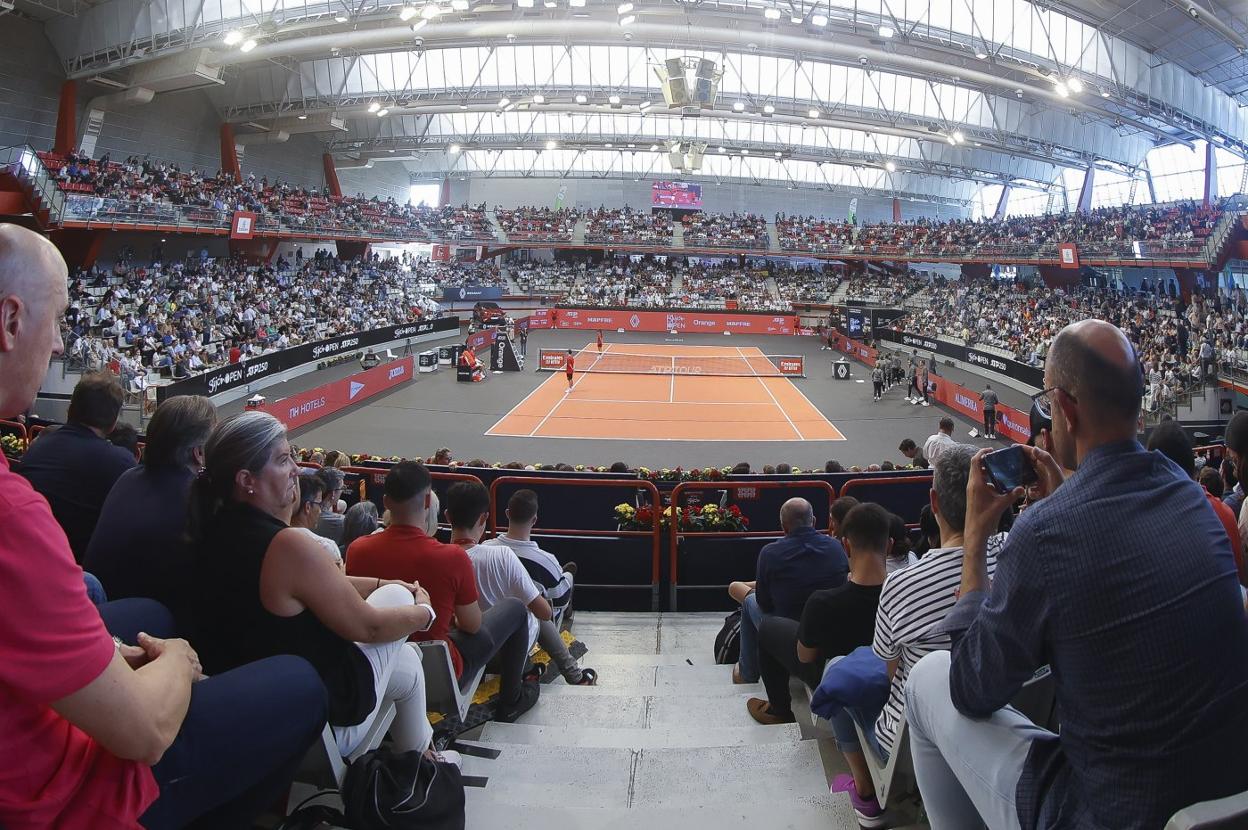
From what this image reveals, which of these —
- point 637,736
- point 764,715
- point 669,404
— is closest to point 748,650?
point 764,715

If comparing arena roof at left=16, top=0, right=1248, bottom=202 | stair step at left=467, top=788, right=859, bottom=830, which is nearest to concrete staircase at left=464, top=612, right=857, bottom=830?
stair step at left=467, top=788, right=859, bottom=830

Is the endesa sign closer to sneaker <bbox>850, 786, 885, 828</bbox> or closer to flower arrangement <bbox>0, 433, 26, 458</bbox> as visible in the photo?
flower arrangement <bbox>0, 433, 26, 458</bbox>

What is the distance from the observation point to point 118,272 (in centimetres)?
2916

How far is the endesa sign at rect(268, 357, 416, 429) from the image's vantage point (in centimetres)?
2091

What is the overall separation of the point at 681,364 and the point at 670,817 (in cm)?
3434

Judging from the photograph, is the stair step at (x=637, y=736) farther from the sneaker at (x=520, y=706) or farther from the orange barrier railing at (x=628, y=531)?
the orange barrier railing at (x=628, y=531)

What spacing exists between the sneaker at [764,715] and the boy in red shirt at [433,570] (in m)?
1.64

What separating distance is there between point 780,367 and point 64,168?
30.4 meters

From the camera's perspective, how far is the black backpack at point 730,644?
6.34 m

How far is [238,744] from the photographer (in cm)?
213

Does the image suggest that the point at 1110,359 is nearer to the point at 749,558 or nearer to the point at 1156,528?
the point at 1156,528

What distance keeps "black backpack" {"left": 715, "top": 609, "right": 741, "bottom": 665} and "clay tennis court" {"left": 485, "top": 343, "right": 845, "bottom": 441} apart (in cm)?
1534

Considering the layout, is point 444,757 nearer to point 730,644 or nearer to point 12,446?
point 730,644

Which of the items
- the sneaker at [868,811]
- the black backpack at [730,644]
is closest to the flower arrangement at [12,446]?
the black backpack at [730,644]
